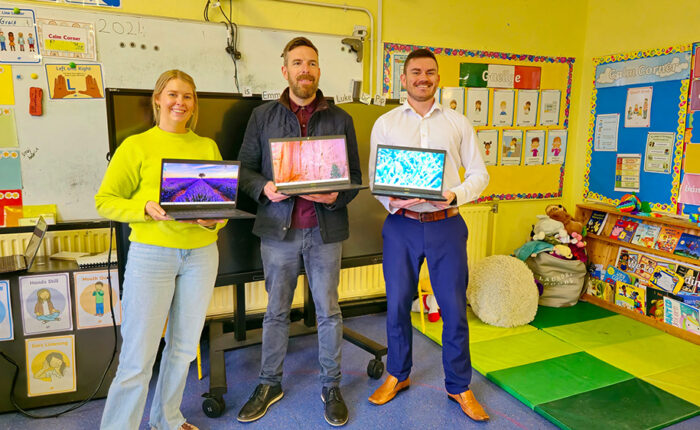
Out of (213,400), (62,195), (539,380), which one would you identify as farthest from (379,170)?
(62,195)

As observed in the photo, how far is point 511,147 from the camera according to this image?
3805mm

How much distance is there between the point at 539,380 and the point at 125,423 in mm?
1949

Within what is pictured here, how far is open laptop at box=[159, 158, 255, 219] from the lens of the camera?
1697 millimetres

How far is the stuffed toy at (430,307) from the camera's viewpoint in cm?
327

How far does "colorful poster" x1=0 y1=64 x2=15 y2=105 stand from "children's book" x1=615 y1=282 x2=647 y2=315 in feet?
13.1

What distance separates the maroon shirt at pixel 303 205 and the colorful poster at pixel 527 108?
7.42ft

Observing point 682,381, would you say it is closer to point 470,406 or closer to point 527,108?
point 470,406

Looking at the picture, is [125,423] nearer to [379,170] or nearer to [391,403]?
[391,403]

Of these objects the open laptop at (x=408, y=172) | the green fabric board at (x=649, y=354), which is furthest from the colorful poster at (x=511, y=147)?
the open laptop at (x=408, y=172)

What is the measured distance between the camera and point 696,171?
3.20 m

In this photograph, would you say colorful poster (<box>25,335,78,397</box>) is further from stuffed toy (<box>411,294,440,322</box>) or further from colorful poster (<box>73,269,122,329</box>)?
stuffed toy (<box>411,294,440,322</box>)

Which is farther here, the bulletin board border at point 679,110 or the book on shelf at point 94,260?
the bulletin board border at point 679,110

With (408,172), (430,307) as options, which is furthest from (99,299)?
(430,307)

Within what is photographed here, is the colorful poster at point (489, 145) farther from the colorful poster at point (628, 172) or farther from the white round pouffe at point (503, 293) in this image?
the colorful poster at point (628, 172)
